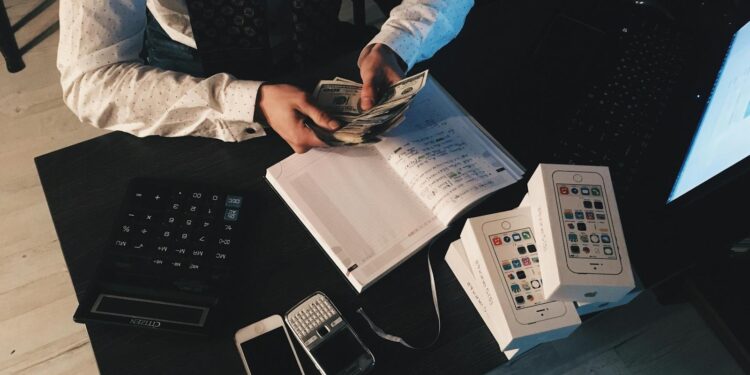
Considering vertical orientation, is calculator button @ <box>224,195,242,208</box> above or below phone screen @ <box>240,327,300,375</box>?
above

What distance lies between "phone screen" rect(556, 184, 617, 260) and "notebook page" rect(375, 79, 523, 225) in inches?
5.6

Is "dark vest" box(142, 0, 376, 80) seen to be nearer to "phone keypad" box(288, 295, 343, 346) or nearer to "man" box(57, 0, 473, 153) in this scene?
"man" box(57, 0, 473, 153)

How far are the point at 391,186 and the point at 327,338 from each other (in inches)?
10.4

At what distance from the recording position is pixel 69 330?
1590 mm

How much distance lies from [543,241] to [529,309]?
3.8 inches

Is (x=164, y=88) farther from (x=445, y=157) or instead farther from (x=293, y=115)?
(x=445, y=157)

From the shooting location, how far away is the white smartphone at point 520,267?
2.55 ft

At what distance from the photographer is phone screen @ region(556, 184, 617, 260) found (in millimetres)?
756

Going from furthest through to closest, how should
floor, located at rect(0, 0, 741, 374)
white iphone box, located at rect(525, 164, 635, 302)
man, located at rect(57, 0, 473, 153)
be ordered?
floor, located at rect(0, 0, 741, 374), man, located at rect(57, 0, 473, 153), white iphone box, located at rect(525, 164, 635, 302)

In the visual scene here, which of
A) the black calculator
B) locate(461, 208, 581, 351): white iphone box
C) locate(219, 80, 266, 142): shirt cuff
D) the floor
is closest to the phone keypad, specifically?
the black calculator

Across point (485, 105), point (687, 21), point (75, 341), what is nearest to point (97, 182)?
point (485, 105)

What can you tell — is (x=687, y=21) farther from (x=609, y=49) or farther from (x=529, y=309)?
(x=529, y=309)

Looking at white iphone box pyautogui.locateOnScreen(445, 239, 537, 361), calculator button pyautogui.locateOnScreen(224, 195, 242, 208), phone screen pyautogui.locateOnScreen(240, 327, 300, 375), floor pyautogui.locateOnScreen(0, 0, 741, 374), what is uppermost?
calculator button pyautogui.locateOnScreen(224, 195, 242, 208)

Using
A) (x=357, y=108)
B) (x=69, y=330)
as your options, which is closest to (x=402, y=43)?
(x=357, y=108)
